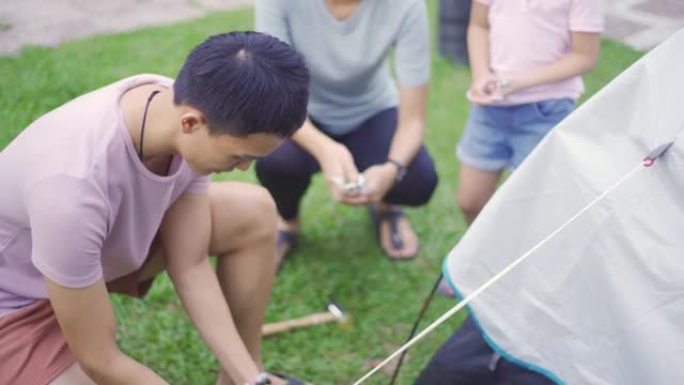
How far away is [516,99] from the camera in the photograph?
1.76 m

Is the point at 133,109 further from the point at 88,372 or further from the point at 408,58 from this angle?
the point at 408,58

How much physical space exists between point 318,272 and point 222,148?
99cm

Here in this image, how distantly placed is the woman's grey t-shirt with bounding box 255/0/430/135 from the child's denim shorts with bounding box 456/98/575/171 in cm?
18

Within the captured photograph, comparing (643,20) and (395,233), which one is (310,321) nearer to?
(395,233)

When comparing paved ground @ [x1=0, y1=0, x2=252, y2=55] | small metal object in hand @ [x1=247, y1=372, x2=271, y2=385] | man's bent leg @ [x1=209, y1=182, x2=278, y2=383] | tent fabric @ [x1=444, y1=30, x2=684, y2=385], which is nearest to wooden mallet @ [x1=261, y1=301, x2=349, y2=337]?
man's bent leg @ [x1=209, y1=182, x2=278, y2=383]

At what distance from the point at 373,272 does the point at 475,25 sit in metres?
0.67

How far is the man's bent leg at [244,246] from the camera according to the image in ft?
4.79

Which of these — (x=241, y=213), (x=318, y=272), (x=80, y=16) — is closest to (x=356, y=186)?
(x=241, y=213)

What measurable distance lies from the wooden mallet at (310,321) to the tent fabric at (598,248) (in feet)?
2.09

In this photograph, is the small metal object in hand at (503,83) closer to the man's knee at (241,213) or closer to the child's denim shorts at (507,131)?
the child's denim shorts at (507,131)

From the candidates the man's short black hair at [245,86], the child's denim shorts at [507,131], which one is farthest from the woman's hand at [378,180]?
the man's short black hair at [245,86]

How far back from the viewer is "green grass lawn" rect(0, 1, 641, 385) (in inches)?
68.5

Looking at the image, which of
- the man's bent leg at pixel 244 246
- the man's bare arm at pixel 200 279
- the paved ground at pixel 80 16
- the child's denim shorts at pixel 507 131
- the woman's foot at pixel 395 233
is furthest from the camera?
the paved ground at pixel 80 16

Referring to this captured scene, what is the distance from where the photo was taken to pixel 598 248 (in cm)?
116
